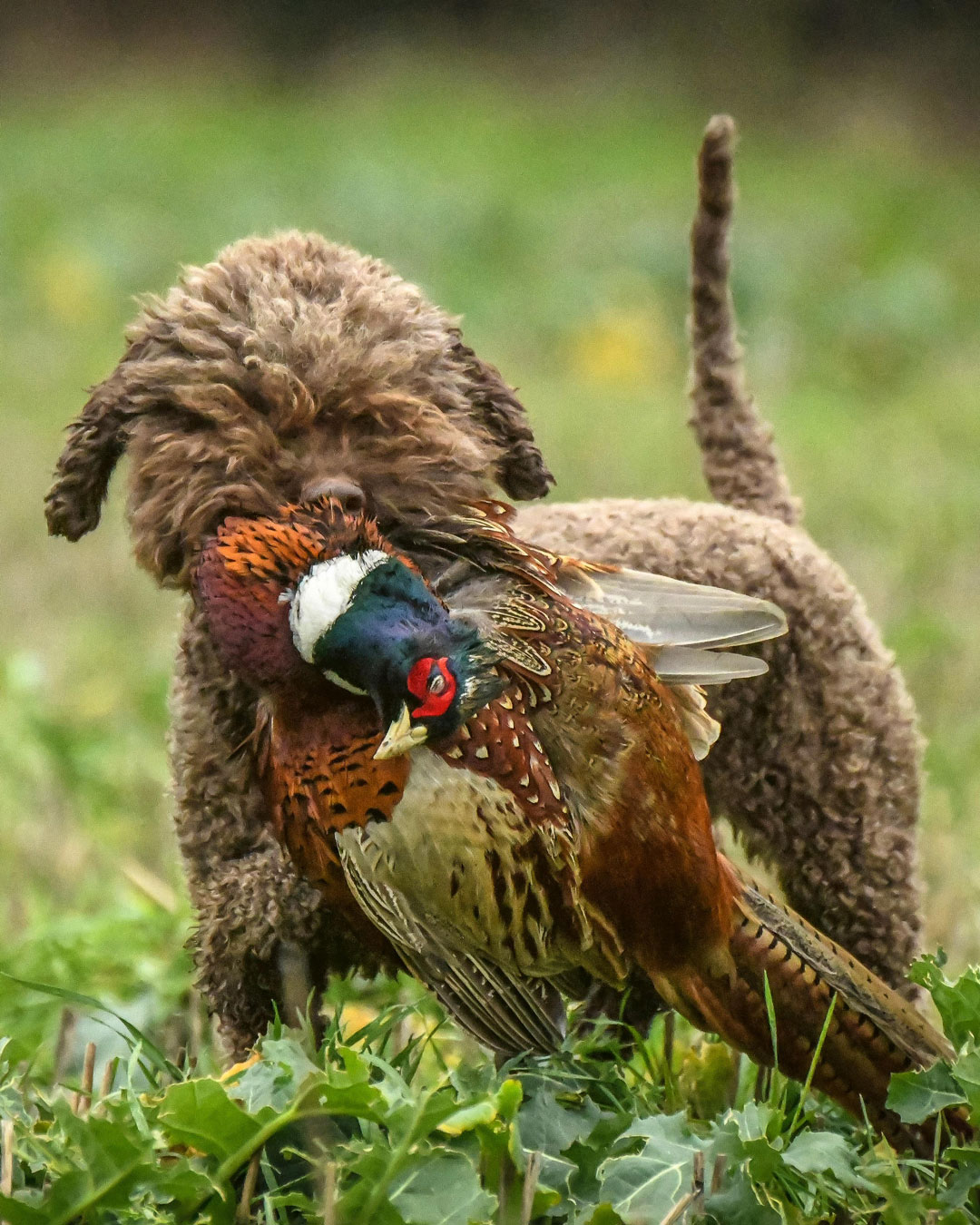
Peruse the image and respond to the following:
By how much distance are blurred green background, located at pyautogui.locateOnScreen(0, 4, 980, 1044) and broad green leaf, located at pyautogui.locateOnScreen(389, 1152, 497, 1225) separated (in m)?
1.00

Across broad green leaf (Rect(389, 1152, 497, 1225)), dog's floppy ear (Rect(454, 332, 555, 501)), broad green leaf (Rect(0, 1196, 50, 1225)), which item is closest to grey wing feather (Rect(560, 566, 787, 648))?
dog's floppy ear (Rect(454, 332, 555, 501))

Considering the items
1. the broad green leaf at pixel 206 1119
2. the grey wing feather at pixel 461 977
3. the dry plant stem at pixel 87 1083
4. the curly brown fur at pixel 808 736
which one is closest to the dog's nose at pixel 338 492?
the grey wing feather at pixel 461 977

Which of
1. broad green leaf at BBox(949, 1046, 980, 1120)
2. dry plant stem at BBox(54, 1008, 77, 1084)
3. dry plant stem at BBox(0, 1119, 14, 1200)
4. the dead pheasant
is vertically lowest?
dry plant stem at BBox(54, 1008, 77, 1084)

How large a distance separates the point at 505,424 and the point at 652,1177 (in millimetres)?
900

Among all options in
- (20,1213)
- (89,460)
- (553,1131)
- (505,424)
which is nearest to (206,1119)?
(20,1213)

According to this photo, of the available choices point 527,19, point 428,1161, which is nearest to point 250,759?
point 428,1161

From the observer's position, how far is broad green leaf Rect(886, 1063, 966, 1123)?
1.86 meters

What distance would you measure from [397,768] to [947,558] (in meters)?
3.45

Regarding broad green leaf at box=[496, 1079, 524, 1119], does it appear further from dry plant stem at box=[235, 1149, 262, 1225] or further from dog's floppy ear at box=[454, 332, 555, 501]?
dog's floppy ear at box=[454, 332, 555, 501]

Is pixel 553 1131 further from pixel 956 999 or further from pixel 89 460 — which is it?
pixel 89 460

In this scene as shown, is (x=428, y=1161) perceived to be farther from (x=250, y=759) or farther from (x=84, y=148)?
(x=84, y=148)

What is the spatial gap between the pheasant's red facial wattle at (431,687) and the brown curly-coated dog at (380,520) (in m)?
0.22

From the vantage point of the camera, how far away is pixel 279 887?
1979 mm

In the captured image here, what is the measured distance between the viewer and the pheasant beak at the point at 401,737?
5.25 ft
